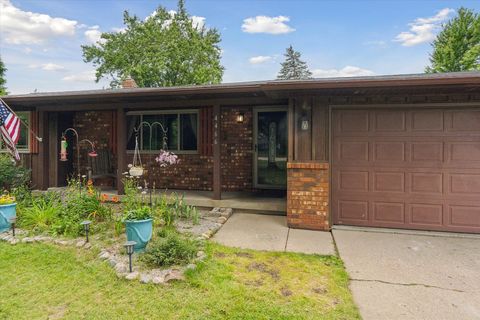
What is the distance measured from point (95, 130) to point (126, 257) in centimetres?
565

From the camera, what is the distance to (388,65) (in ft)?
81.5

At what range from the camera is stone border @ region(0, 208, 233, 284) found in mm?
2973

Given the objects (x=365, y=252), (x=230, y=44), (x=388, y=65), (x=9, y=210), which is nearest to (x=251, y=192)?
(x=365, y=252)

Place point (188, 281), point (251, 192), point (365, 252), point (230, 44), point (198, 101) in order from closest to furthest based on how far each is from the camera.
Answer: point (188, 281) → point (365, 252) → point (198, 101) → point (251, 192) → point (230, 44)

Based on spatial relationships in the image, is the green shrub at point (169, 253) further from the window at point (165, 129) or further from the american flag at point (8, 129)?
the window at point (165, 129)

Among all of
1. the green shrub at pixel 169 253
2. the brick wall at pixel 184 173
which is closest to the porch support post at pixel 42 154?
the brick wall at pixel 184 173

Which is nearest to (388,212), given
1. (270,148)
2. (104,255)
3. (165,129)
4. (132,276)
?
(270,148)

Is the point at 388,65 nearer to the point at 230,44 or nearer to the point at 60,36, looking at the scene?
the point at 230,44

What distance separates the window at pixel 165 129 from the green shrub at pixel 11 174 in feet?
8.09

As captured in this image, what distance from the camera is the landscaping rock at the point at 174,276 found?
2.94 m

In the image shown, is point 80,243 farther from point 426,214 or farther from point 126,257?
point 426,214

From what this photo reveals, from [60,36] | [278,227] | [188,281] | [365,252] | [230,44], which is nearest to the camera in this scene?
[188,281]

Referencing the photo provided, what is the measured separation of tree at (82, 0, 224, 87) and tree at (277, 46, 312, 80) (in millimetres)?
16243

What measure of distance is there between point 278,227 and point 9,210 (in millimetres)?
4375
